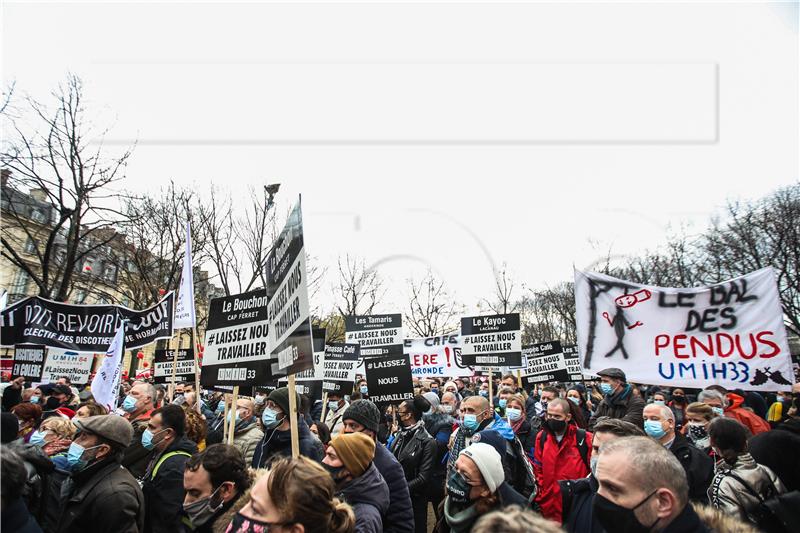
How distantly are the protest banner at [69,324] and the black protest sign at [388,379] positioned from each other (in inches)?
149

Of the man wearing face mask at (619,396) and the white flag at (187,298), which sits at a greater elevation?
the white flag at (187,298)

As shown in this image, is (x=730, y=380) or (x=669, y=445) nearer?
(x=669, y=445)

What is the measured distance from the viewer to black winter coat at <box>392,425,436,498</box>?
5.89 metres

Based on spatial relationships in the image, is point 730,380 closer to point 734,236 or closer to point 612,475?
point 612,475

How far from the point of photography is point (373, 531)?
308 centimetres

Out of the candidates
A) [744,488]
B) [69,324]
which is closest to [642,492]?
[744,488]

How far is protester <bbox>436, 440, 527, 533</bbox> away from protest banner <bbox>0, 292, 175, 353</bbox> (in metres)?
7.17

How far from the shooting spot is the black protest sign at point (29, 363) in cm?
1118

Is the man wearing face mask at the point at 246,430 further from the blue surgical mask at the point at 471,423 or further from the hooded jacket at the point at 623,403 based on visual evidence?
the hooded jacket at the point at 623,403

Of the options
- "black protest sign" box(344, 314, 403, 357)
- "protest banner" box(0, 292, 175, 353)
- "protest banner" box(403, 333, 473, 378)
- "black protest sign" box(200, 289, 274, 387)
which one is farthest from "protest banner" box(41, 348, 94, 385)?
"protest banner" box(403, 333, 473, 378)


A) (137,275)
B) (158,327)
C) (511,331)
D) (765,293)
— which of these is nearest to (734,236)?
(511,331)

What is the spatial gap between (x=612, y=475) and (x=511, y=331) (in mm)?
7066

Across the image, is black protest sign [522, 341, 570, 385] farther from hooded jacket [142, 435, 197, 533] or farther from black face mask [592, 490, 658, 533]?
black face mask [592, 490, 658, 533]

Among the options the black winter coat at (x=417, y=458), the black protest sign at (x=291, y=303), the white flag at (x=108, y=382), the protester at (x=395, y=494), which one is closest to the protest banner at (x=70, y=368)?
the white flag at (x=108, y=382)
